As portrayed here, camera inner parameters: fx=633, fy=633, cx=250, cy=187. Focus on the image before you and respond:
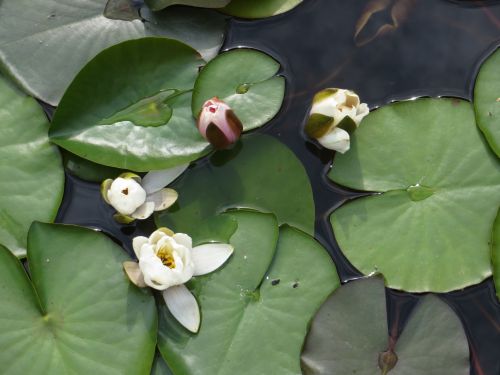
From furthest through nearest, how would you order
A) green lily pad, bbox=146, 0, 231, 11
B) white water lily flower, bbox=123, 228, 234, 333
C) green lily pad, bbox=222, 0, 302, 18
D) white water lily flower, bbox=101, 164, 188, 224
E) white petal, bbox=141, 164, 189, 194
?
green lily pad, bbox=222, 0, 302, 18
green lily pad, bbox=146, 0, 231, 11
white petal, bbox=141, 164, 189, 194
white water lily flower, bbox=101, 164, 188, 224
white water lily flower, bbox=123, 228, 234, 333

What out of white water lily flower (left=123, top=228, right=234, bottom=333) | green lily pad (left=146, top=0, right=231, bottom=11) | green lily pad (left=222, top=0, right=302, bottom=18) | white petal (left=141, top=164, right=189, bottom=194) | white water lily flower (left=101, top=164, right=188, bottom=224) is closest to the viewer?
white water lily flower (left=123, top=228, right=234, bottom=333)

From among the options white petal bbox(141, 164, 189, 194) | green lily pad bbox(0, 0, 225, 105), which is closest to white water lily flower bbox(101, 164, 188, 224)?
white petal bbox(141, 164, 189, 194)

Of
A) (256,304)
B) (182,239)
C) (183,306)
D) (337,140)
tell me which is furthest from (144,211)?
(337,140)

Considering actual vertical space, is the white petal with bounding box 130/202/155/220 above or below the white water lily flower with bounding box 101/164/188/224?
below

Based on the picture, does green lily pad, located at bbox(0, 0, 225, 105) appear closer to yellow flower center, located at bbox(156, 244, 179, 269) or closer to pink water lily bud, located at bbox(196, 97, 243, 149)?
pink water lily bud, located at bbox(196, 97, 243, 149)

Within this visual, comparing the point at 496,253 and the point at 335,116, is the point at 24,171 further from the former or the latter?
the point at 496,253

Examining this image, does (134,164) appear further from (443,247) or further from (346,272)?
(443,247)
